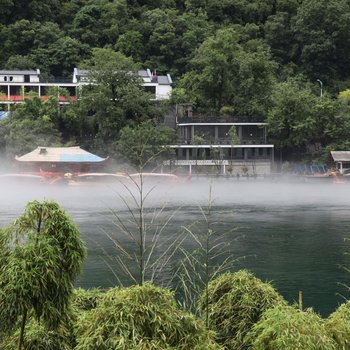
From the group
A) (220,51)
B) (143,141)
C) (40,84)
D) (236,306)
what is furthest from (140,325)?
(40,84)

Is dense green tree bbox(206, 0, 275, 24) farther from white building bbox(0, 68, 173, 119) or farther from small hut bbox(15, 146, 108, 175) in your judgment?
small hut bbox(15, 146, 108, 175)

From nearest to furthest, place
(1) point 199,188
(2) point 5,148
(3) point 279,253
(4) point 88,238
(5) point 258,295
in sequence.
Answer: (5) point 258,295 → (3) point 279,253 → (4) point 88,238 → (1) point 199,188 → (2) point 5,148

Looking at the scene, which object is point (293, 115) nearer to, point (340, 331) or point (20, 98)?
point (20, 98)

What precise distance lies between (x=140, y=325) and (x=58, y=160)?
50895 mm

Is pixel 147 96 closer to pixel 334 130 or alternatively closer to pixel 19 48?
pixel 334 130

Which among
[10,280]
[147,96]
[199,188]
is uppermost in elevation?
[147,96]

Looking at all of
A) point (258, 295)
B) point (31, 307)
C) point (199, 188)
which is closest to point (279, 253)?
point (258, 295)

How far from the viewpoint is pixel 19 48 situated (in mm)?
77000

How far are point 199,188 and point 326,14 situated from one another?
32.7 metres

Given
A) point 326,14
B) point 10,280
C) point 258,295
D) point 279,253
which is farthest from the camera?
point 326,14

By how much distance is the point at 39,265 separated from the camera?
6.14 metres

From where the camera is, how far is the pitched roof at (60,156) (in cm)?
5541

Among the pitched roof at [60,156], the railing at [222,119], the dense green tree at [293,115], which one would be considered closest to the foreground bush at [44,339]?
the pitched roof at [60,156]

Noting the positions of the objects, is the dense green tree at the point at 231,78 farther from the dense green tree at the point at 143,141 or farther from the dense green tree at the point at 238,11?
the dense green tree at the point at 238,11
